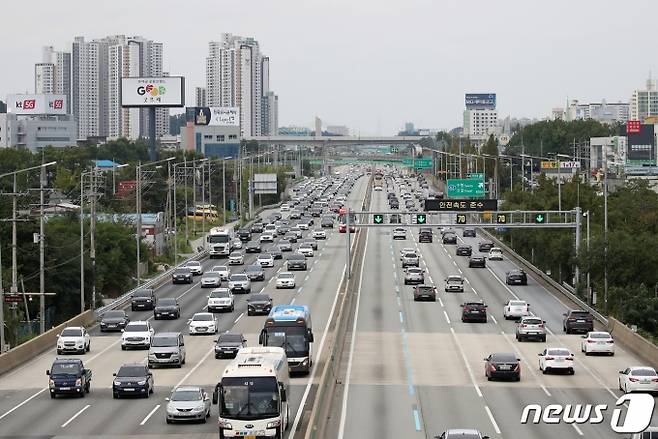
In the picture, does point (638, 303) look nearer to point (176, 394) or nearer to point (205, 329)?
point (205, 329)

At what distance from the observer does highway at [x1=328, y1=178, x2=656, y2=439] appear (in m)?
38.2

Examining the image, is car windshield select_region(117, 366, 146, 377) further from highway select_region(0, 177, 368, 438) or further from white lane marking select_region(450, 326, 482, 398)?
white lane marking select_region(450, 326, 482, 398)

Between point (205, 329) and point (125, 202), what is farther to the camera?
point (125, 202)

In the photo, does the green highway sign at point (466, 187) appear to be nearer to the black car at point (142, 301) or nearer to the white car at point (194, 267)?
the white car at point (194, 267)

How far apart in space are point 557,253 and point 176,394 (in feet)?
182

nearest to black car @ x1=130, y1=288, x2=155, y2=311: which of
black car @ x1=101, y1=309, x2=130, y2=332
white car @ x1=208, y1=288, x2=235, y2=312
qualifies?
white car @ x1=208, y1=288, x2=235, y2=312

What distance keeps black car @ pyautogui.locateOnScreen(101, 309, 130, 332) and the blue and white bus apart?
66.5 feet

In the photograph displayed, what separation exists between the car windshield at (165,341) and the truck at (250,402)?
18067mm

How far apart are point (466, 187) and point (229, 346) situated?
61.6 meters

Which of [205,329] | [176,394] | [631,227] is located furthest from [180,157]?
Answer: [176,394]

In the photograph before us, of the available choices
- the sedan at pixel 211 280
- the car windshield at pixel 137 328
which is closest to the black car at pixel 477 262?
the sedan at pixel 211 280

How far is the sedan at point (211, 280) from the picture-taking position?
88.3 metres

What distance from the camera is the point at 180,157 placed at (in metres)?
197
